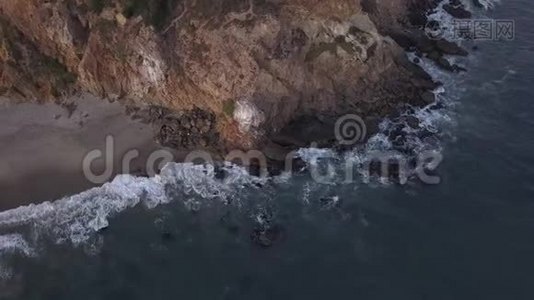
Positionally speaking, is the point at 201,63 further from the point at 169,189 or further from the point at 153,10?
the point at 169,189

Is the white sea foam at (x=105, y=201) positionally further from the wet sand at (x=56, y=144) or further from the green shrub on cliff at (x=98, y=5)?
the green shrub on cliff at (x=98, y=5)

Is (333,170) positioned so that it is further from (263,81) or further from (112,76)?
(112,76)

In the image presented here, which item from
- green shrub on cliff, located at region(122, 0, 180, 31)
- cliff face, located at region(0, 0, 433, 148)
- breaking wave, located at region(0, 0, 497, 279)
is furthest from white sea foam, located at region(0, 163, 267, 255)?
green shrub on cliff, located at region(122, 0, 180, 31)

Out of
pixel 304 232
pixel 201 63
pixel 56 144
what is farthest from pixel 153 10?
pixel 304 232

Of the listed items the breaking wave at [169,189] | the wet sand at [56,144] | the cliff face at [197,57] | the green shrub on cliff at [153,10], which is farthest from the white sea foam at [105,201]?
the green shrub on cliff at [153,10]

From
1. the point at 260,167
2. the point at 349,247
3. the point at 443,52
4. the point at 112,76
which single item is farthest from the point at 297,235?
the point at 443,52

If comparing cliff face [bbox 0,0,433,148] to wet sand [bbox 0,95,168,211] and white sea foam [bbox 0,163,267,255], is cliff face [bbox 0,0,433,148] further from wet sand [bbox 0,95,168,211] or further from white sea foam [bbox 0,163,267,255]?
white sea foam [bbox 0,163,267,255]
